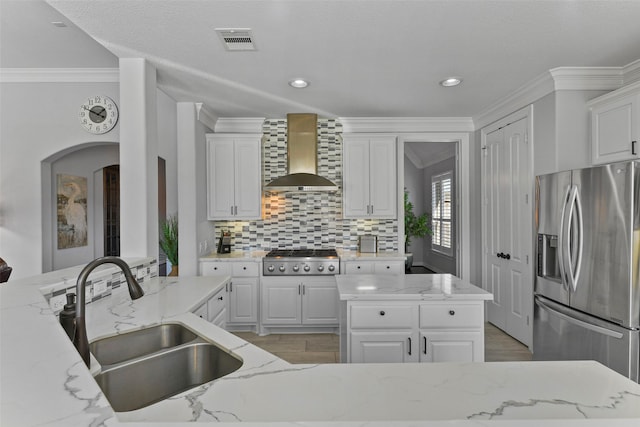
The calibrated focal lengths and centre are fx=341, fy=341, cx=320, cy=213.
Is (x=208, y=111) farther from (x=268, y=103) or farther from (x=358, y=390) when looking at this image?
(x=358, y=390)

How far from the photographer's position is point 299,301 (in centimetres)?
398

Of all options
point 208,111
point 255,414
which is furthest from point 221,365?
point 208,111

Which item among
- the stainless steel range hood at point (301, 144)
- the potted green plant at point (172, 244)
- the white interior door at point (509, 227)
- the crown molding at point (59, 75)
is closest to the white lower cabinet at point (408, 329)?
the white interior door at point (509, 227)

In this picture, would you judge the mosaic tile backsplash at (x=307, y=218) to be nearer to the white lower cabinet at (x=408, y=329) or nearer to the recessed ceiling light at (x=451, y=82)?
the recessed ceiling light at (x=451, y=82)

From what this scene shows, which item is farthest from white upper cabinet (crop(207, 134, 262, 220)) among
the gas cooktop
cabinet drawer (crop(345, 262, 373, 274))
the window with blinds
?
the window with blinds

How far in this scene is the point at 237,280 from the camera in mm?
4027

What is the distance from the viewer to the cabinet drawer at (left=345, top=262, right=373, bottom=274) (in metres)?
4.05

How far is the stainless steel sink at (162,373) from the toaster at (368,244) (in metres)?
3.27

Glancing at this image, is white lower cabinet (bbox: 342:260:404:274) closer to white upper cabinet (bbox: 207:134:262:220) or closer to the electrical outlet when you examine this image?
white upper cabinet (bbox: 207:134:262:220)

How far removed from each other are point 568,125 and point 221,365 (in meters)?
3.41

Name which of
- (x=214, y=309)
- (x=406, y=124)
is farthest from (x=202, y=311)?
(x=406, y=124)

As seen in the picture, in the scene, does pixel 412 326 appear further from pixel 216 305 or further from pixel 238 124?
pixel 238 124

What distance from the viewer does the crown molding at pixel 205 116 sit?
397cm

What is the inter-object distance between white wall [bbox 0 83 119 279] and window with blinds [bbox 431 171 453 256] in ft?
18.4
